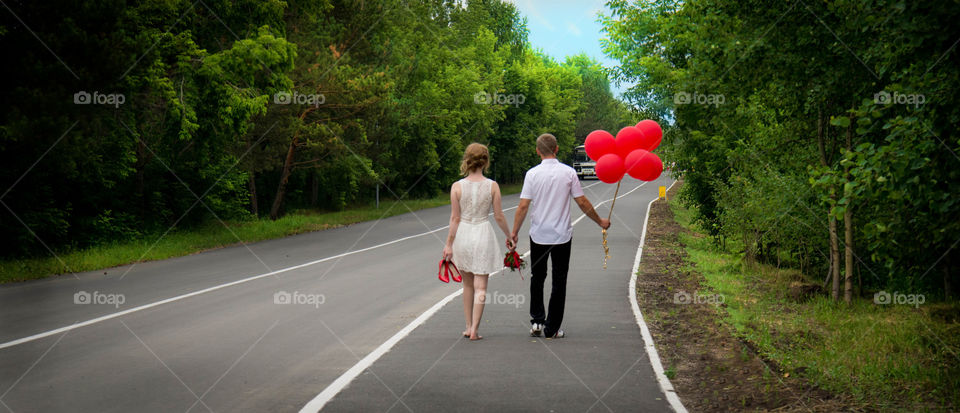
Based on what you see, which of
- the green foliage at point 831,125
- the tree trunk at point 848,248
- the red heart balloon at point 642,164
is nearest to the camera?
the green foliage at point 831,125

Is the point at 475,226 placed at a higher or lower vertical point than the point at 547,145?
lower

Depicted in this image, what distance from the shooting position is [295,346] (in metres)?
8.01

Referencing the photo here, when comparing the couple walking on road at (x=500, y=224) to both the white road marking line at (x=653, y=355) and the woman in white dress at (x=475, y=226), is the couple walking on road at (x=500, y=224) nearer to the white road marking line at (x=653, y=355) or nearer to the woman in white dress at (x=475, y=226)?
the woman in white dress at (x=475, y=226)

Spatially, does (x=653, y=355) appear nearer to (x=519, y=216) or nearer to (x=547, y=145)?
(x=519, y=216)

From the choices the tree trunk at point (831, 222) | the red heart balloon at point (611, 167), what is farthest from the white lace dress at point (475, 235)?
the tree trunk at point (831, 222)

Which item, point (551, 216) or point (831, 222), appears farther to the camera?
point (831, 222)

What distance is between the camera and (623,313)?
1026 cm

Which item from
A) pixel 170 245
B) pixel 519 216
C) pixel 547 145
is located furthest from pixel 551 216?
pixel 170 245

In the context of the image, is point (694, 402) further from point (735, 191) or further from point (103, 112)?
point (103, 112)

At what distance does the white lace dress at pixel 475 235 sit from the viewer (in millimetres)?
7945

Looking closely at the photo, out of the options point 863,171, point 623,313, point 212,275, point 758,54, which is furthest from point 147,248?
point 863,171

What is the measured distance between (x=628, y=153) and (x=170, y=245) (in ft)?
44.5

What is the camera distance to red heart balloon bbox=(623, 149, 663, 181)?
32.0 ft

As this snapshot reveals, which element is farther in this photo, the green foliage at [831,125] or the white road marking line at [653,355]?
the white road marking line at [653,355]
